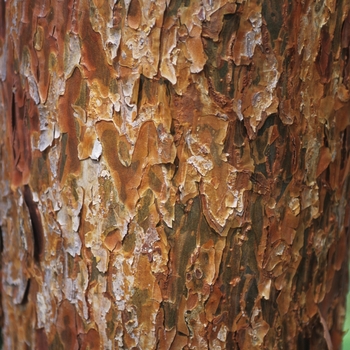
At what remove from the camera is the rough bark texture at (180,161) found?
0.79m

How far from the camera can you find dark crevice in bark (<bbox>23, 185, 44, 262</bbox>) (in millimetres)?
950

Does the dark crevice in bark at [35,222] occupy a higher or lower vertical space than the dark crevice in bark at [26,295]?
higher

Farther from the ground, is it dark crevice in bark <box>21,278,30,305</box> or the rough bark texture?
the rough bark texture

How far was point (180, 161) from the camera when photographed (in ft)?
2.66

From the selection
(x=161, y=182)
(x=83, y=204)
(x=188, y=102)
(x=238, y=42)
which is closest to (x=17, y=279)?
(x=83, y=204)

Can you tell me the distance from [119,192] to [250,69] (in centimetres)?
28

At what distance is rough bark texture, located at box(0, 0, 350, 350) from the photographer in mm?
790

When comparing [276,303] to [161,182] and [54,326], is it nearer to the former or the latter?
[161,182]

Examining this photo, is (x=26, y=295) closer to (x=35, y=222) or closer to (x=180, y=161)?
(x=35, y=222)

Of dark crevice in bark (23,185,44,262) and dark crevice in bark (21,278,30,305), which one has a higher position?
dark crevice in bark (23,185,44,262)

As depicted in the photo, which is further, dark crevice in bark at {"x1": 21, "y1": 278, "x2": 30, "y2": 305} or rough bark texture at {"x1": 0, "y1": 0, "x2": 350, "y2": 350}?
dark crevice in bark at {"x1": 21, "y1": 278, "x2": 30, "y2": 305}

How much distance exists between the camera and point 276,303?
2.97 feet

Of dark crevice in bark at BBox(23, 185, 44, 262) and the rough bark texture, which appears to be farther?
dark crevice in bark at BBox(23, 185, 44, 262)

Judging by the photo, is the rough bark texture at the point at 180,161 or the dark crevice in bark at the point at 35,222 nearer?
the rough bark texture at the point at 180,161
